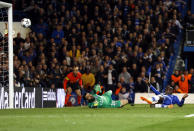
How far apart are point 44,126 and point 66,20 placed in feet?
56.7

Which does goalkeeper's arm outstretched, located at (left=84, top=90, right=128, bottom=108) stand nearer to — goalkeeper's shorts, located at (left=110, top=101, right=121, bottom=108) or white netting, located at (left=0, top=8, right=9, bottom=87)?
goalkeeper's shorts, located at (left=110, top=101, right=121, bottom=108)

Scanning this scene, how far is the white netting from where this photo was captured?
704 inches

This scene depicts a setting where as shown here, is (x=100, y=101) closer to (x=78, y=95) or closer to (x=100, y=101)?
(x=100, y=101)

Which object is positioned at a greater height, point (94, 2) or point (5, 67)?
point (94, 2)

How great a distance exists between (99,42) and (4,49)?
684 centimetres

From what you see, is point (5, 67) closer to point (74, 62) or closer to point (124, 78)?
point (74, 62)

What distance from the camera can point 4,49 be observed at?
60.8 ft

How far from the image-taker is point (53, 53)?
22547 mm

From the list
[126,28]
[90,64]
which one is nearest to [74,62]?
[90,64]

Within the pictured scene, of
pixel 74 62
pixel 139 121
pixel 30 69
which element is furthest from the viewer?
pixel 74 62

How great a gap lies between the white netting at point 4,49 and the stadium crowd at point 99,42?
5.57ft

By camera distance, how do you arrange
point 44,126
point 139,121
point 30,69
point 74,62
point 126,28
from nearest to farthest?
point 44,126 < point 139,121 < point 30,69 < point 74,62 < point 126,28

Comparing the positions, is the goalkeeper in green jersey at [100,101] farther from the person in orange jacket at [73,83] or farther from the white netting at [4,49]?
the person in orange jacket at [73,83]

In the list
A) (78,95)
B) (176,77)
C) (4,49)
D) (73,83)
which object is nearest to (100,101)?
(4,49)
